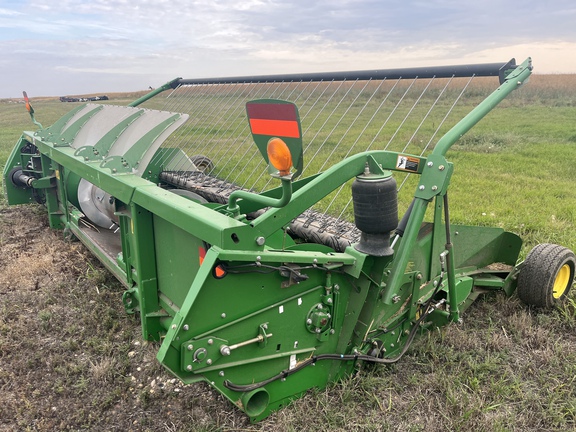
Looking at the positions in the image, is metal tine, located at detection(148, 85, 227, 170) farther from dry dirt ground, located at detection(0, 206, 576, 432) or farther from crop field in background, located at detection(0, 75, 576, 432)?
dry dirt ground, located at detection(0, 206, 576, 432)

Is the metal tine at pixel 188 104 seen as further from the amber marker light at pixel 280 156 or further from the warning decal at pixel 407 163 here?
the amber marker light at pixel 280 156

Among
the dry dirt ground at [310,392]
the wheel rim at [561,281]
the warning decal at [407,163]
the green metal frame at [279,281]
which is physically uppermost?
the warning decal at [407,163]

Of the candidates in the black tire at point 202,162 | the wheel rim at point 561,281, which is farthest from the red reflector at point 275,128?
the black tire at point 202,162

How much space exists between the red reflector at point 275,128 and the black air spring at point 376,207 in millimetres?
422

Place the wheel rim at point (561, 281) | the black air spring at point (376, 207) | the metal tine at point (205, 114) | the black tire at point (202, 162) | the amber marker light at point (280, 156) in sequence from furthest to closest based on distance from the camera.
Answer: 1. the black tire at point (202, 162)
2. the metal tine at point (205, 114)
3. the wheel rim at point (561, 281)
4. the black air spring at point (376, 207)
5. the amber marker light at point (280, 156)

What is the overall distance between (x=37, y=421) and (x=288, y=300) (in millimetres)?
1506

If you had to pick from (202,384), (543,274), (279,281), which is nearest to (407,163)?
(279,281)

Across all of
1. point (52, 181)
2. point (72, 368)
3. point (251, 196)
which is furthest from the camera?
point (52, 181)

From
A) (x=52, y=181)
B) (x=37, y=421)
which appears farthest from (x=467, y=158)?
(x=37, y=421)

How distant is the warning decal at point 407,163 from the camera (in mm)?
2691

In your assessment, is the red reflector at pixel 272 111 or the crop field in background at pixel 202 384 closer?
the red reflector at pixel 272 111

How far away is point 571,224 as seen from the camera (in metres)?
5.33

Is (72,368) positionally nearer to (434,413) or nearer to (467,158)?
(434,413)

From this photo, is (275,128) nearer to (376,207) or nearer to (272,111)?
(272,111)
